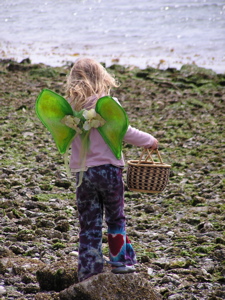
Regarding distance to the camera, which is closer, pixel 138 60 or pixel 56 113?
pixel 56 113

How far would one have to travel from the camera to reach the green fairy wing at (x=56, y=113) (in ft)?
14.2

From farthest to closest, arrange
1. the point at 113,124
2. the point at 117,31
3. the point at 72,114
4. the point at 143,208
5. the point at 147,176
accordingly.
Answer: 1. the point at 117,31
2. the point at 143,208
3. the point at 147,176
4. the point at 72,114
5. the point at 113,124

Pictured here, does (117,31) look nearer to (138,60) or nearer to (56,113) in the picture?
(138,60)

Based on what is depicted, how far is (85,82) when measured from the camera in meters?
4.33

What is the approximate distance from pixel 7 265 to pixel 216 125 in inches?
293

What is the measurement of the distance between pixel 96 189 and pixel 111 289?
2.52 feet

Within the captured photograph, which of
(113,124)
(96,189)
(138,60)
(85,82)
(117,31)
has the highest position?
(117,31)

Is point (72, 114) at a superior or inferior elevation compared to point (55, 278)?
superior

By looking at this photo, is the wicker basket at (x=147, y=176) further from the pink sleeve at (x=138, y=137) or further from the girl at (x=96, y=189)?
the girl at (x=96, y=189)

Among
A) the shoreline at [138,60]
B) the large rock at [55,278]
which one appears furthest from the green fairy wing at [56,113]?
the shoreline at [138,60]

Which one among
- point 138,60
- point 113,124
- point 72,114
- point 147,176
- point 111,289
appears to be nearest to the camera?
point 111,289

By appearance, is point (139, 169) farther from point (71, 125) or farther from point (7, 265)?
point (7, 265)

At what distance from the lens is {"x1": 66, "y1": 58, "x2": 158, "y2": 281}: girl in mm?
4242

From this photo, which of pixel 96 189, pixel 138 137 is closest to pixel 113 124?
pixel 138 137
